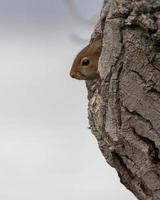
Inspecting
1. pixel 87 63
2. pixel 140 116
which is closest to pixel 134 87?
pixel 140 116

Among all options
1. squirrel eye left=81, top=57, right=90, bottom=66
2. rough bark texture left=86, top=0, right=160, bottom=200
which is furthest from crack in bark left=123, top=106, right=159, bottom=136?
squirrel eye left=81, top=57, right=90, bottom=66

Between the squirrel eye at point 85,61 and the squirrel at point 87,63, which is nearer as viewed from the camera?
the squirrel at point 87,63

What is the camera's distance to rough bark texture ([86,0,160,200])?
1841 millimetres

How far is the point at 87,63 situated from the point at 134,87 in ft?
2.64

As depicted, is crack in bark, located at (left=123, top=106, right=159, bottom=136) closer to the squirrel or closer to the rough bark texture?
the rough bark texture

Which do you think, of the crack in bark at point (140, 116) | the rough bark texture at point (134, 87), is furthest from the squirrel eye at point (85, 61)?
the crack in bark at point (140, 116)

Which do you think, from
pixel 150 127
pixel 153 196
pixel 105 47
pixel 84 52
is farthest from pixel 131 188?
pixel 84 52

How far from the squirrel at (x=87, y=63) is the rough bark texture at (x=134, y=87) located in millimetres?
374

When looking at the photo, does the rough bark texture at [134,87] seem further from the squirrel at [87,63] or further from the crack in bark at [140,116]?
the squirrel at [87,63]

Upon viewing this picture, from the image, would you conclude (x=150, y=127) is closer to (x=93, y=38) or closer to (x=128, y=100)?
(x=128, y=100)

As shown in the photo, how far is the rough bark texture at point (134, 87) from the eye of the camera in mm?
1841

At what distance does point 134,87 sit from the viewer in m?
1.87

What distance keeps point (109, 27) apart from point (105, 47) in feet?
0.19

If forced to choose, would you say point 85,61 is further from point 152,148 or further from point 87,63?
point 152,148
